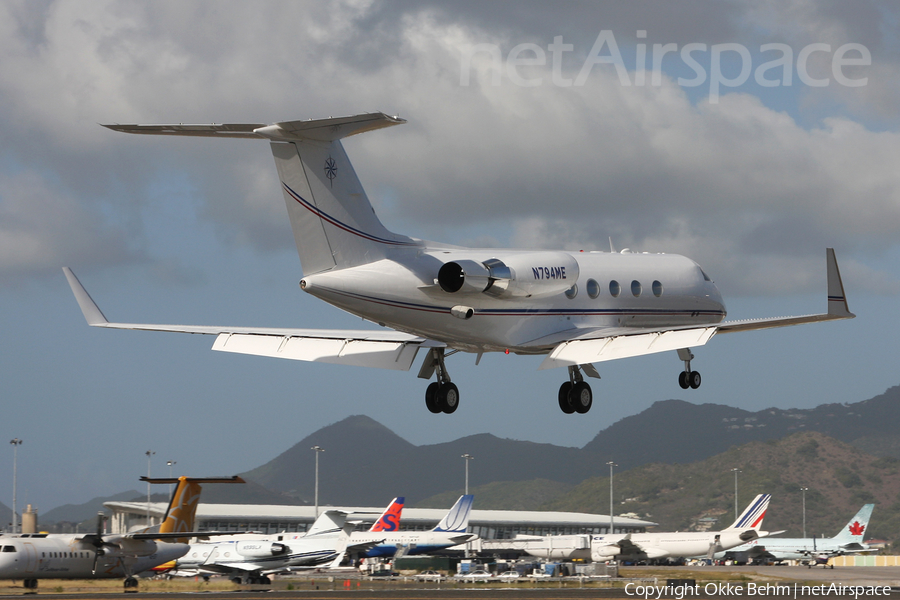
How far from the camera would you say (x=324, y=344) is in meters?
27.6

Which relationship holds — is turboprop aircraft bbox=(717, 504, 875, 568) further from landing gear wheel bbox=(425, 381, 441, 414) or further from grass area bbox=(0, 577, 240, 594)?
landing gear wheel bbox=(425, 381, 441, 414)

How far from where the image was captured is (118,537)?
45875mm

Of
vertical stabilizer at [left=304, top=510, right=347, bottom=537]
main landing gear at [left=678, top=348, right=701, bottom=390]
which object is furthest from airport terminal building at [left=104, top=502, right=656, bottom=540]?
main landing gear at [left=678, top=348, right=701, bottom=390]

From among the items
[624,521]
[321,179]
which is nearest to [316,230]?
[321,179]

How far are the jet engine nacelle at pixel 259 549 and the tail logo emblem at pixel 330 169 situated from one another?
34.8m

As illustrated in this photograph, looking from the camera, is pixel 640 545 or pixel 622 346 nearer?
pixel 622 346

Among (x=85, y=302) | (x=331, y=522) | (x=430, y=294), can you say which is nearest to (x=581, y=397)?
(x=430, y=294)

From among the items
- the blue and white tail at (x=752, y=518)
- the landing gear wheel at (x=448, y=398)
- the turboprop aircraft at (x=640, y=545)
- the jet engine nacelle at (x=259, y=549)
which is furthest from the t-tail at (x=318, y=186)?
the blue and white tail at (x=752, y=518)

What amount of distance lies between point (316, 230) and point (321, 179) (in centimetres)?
110

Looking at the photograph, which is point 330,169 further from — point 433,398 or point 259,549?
point 259,549

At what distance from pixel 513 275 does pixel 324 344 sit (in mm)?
5209

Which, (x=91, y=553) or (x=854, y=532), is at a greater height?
(x=91, y=553)

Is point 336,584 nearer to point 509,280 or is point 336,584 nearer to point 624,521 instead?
point 509,280

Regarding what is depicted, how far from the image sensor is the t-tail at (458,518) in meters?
67.0
